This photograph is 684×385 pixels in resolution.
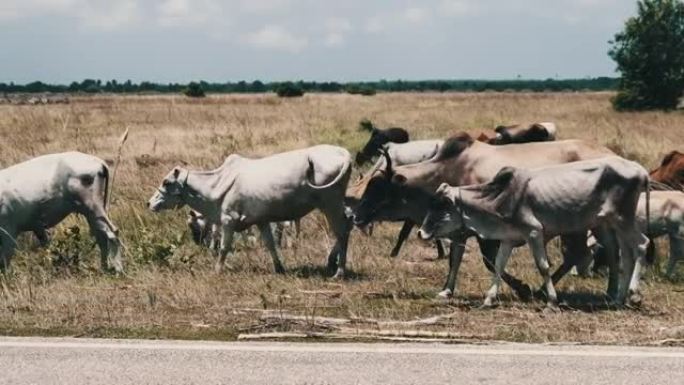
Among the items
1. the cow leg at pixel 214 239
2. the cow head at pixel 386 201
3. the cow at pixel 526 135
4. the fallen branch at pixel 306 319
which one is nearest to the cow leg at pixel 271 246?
the cow leg at pixel 214 239

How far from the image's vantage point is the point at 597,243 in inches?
469

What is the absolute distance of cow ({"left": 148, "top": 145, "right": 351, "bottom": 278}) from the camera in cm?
1252

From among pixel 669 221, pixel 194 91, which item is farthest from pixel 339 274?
pixel 194 91

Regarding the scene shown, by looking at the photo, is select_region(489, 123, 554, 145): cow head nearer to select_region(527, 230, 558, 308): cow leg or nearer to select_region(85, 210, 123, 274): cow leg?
select_region(527, 230, 558, 308): cow leg

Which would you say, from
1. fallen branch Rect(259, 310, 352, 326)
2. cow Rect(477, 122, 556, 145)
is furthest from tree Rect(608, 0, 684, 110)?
fallen branch Rect(259, 310, 352, 326)

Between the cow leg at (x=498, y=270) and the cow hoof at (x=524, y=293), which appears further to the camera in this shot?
the cow hoof at (x=524, y=293)

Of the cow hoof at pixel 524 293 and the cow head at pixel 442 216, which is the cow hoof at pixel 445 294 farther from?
the cow hoof at pixel 524 293

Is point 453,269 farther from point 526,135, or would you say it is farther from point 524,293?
point 526,135

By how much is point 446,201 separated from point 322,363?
12.0 feet

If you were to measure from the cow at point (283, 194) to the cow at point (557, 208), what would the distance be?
7.78 ft

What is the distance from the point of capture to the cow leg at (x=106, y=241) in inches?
484

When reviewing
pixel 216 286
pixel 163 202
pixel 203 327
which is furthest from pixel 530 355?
pixel 163 202

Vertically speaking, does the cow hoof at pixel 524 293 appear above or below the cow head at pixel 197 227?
above

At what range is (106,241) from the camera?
1249cm
